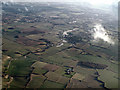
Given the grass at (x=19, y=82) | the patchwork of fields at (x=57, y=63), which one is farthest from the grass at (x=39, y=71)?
the grass at (x=19, y=82)

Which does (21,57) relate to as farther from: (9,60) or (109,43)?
(109,43)

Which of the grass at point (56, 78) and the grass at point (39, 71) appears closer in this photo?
the grass at point (56, 78)

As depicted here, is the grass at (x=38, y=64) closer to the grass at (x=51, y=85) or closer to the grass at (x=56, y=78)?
the grass at (x=56, y=78)

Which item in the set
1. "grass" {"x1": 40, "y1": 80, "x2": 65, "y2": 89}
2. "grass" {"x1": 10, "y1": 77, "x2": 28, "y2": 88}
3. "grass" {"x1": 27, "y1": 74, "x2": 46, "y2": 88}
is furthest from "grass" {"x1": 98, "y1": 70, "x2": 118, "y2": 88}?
"grass" {"x1": 10, "y1": 77, "x2": 28, "y2": 88}

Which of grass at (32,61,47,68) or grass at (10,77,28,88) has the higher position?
grass at (32,61,47,68)

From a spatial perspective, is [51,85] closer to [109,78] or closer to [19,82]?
[19,82]

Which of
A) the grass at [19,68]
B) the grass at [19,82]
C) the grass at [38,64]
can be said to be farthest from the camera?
the grass at [38,64]

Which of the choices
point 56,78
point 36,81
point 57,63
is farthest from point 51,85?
point 57,63

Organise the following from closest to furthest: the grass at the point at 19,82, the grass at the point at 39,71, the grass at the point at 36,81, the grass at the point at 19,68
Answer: the grass at the point at 19,82, the grass at the point at 36,81, the grass at the point at 19,68, the grass at the point at 39,71

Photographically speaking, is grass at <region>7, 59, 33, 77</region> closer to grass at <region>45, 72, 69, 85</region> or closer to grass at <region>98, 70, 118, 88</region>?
grass at <region>45, 72, 69, 85</region>

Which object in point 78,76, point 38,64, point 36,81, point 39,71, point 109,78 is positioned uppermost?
point 38,64

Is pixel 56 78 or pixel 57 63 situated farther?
pixel 57 63
